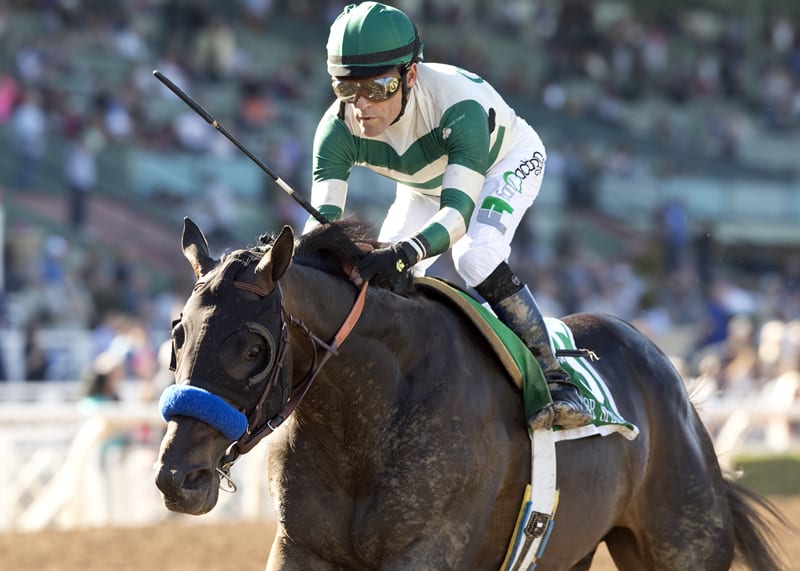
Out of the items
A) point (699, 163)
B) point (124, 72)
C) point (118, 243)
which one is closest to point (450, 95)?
point (118, 243)

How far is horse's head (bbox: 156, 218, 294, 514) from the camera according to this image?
3764 millimetres

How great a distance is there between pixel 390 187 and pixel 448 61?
19.0ft

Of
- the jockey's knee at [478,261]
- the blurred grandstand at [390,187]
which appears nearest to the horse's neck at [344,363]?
the jockey's knee at [478,261]

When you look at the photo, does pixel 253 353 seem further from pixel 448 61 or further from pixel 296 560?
pixel 448 61

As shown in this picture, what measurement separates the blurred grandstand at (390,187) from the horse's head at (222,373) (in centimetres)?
292

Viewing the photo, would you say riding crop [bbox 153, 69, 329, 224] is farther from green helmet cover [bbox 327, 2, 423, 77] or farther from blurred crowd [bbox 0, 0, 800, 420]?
blurred crowd [bbox 0, 0, 800, 420]

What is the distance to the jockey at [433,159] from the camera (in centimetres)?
458

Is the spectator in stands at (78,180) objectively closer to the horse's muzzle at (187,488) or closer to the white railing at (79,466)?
the white railing at (79,466)

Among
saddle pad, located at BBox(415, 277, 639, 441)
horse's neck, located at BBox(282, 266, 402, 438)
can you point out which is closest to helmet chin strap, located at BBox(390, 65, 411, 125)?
saddle pad, located at BBox(415, 277, 639, 441)

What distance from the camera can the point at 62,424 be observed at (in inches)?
413

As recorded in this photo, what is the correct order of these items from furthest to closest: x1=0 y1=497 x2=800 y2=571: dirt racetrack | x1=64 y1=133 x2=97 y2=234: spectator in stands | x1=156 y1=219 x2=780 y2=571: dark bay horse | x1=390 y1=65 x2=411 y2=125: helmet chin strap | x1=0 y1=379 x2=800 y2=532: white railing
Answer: x1=64 y1=133 x2=97 y2=234: spectator in stands, x1=0 y1=379 x2=800 y2=532: white railing, x1=0 y1=497 x2=800 y2=571: dirt racetrack, x1=390 y1=65 x2=411 y2=125: helmet chin strap, x1=156 y1=219 x2=780 y2=571: dark bay horse

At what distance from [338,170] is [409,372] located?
2.62 ft

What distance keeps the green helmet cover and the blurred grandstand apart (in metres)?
2.47

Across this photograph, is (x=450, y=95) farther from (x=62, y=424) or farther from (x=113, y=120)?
(x=113, y=120)
